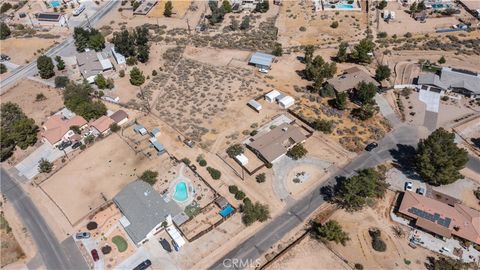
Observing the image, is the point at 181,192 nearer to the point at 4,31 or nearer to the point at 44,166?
the point at 44,166

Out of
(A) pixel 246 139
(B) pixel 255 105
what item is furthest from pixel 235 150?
(B) pixel 255 105

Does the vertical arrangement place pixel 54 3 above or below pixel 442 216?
above

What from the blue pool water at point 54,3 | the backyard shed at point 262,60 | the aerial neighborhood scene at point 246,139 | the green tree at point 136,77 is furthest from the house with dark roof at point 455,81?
the blue pool water at point 54,3

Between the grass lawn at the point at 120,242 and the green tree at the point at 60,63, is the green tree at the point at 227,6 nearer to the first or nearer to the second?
the green tree at the point at 60,63

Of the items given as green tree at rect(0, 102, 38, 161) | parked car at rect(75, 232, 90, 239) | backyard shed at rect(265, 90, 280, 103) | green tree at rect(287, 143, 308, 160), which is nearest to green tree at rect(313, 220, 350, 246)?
green tree at rect(287, 143, 308, 160)

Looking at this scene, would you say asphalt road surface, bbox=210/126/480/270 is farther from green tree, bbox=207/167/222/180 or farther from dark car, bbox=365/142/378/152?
green tree, bbox=207/167/222/180

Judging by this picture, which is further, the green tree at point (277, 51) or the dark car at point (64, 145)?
the green tree at point (277, 51)
